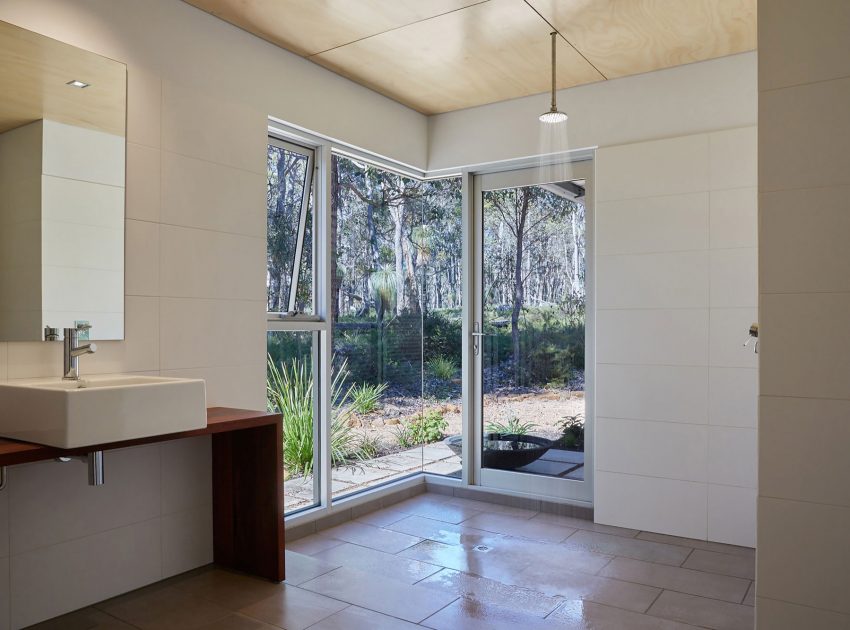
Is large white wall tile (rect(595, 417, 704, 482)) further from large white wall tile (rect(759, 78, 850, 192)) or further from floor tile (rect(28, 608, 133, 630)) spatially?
floor tile (rect(28, 608, 133, 630))

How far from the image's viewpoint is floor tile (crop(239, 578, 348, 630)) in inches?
103

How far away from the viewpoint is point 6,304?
243 cm

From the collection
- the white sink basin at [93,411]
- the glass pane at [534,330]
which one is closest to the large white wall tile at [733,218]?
the glass pane at [534,330]

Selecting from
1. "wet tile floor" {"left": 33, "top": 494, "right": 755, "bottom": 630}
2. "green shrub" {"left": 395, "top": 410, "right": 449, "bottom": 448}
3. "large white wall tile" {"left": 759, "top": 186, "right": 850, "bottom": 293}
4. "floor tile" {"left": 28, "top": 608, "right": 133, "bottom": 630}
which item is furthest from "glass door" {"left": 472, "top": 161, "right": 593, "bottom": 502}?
"floor tile" {"left": 28, "top": 608, "right": 133, "bottom": 630}

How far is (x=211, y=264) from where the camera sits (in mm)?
3117

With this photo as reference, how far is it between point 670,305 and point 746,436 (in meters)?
0.78

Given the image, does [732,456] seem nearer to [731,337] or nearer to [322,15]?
[731,337]

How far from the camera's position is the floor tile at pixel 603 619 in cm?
262

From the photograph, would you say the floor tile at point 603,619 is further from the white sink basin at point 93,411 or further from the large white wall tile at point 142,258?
the large white wall tile at point 142,258

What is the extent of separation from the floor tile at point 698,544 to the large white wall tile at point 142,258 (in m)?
2.83

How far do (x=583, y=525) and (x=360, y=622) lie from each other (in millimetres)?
1768

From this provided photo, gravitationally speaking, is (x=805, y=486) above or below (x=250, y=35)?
below

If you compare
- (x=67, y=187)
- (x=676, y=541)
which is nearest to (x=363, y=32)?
(x=67, y=187)

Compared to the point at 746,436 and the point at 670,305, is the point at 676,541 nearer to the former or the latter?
the point at 746,436
